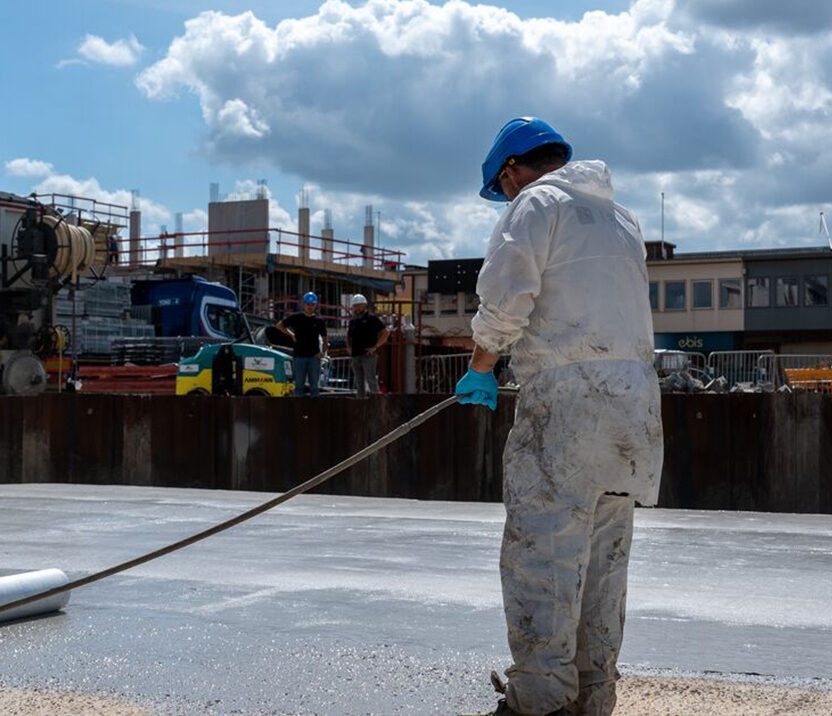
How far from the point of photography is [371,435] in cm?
1451

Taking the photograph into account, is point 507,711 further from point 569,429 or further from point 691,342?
point 691,342

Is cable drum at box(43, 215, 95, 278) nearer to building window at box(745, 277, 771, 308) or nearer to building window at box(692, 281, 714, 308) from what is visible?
building window at box(692, 281, 714, 308)

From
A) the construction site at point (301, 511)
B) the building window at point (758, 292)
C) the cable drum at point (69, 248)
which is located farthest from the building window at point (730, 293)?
the cable drum at point (69, 248)

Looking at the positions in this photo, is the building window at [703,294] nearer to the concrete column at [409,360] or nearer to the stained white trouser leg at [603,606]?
the concrete column at [409,360]

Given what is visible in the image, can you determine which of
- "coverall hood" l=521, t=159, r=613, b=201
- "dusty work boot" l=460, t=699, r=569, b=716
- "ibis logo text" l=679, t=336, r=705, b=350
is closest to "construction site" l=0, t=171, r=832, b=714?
"dusty work boot" l=460, t=699, r=569, b=716

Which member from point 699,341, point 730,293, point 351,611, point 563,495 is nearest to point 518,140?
point 563,495

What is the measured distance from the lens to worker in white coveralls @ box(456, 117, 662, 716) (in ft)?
13.4

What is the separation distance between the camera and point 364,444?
47.6 feet

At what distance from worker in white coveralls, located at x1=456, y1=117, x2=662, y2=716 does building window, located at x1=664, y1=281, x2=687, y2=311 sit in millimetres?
64313

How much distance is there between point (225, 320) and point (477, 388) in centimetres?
2531

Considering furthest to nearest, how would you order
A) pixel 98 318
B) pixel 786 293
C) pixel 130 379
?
pixel 786 293 → pixel 98 318 → pixel 130 379

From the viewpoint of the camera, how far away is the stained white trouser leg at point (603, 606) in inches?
168

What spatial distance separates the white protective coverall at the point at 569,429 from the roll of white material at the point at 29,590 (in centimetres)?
310

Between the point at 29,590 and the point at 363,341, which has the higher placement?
the point at 363,341
